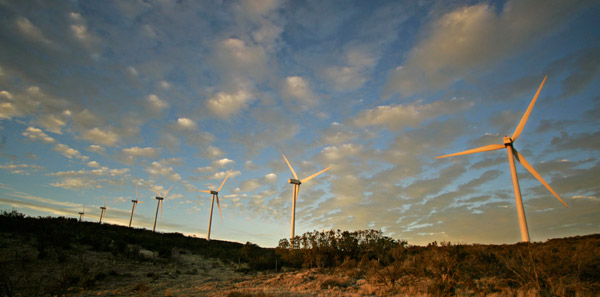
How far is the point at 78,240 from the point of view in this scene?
24094 millimetres

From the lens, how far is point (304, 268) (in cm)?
2677

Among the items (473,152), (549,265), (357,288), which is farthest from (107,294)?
(473,152)

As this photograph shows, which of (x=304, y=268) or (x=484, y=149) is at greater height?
(x=484, y=149)

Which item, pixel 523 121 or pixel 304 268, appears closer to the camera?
pixel 304 268

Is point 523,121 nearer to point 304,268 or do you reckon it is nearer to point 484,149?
point 484,149

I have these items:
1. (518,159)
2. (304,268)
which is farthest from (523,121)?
(304,268)

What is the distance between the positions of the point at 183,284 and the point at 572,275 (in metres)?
21.0

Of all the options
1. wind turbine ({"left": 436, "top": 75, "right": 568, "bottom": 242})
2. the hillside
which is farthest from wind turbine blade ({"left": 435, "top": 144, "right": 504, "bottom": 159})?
the hillside

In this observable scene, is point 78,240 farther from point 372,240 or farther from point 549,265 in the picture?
point 549,265

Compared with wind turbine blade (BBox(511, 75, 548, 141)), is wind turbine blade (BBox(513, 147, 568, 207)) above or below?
below

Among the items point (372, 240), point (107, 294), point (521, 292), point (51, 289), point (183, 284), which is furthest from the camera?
point (372, 240)

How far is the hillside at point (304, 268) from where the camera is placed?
14.3 meters

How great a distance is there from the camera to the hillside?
1428cm

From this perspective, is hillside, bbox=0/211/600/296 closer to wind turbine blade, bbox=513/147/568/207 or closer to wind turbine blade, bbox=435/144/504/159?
wind turbine blade, bbox=513/147/568/207
